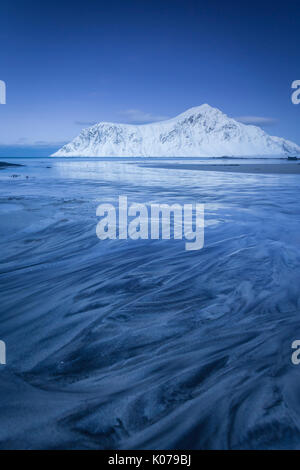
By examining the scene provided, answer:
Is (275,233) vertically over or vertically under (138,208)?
under

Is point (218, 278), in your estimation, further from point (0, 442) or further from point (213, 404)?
point (0, 442)

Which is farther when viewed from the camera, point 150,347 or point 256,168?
point 256,168

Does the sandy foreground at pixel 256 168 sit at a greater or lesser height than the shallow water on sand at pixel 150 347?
→ greater

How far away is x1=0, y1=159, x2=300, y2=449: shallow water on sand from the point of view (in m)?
1.50

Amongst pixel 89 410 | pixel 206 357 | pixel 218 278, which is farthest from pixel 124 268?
pixel 89 410

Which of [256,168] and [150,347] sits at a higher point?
[256,168]

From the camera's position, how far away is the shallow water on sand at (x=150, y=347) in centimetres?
150

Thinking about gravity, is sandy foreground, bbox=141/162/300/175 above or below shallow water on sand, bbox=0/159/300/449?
above

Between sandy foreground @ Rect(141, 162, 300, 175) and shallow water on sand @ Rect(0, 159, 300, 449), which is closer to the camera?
shallow water on sand @ Rect(0, 159, 300, 449)

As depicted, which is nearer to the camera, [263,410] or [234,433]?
[234,433]

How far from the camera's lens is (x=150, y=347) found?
2.17m

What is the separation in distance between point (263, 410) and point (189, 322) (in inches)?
39.1
